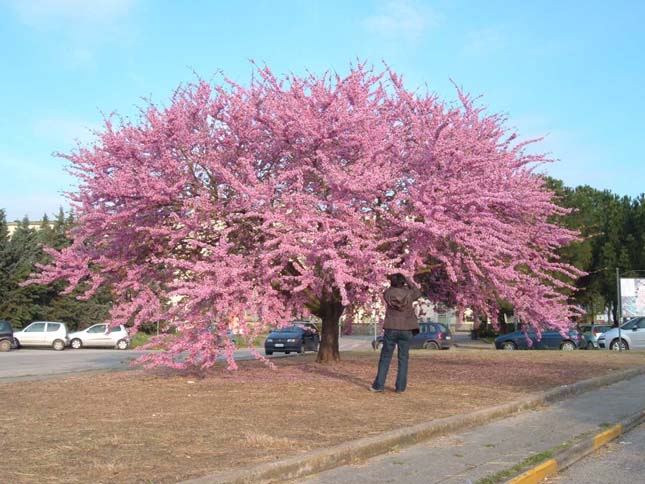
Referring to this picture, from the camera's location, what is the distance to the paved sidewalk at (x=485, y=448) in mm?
6652

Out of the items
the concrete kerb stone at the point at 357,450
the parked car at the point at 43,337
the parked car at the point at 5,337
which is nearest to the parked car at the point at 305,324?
the concrete kerb stone at the point at 357,450

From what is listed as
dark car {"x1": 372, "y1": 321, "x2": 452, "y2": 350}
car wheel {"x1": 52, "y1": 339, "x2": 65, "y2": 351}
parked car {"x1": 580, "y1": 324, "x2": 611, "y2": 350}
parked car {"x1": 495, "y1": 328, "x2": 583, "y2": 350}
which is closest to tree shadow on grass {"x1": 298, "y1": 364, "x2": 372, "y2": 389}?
parked car {"x1": 495, "y1": 328, "x2": 583, "y2": 350}

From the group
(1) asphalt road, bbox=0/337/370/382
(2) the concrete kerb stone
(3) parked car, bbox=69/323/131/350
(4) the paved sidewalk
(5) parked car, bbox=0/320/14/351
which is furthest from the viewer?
(3) parked car, bbox=69/323/131/350

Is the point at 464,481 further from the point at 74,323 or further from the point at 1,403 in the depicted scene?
the point at 74,323

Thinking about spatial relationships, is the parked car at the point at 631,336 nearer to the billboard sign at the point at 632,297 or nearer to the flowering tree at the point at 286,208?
the billboard sign at the point at 632,297

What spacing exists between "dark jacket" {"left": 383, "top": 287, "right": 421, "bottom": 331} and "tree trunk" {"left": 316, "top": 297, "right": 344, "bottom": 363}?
15.5 feet

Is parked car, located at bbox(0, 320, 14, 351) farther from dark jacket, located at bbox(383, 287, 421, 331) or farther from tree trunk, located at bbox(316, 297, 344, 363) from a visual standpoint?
dark jacket, located at bbox(383, 287, 421, 331)

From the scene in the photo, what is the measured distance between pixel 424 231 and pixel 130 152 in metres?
5.93

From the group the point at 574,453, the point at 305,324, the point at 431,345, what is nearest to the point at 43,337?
the point at 431,345

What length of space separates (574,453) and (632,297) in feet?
81.7

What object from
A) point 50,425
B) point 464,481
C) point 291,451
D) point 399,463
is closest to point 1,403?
point 50,425

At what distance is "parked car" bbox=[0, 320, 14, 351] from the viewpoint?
128 feet

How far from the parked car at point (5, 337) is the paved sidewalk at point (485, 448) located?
3412 centimetres

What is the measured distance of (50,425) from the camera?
29.5 feet
